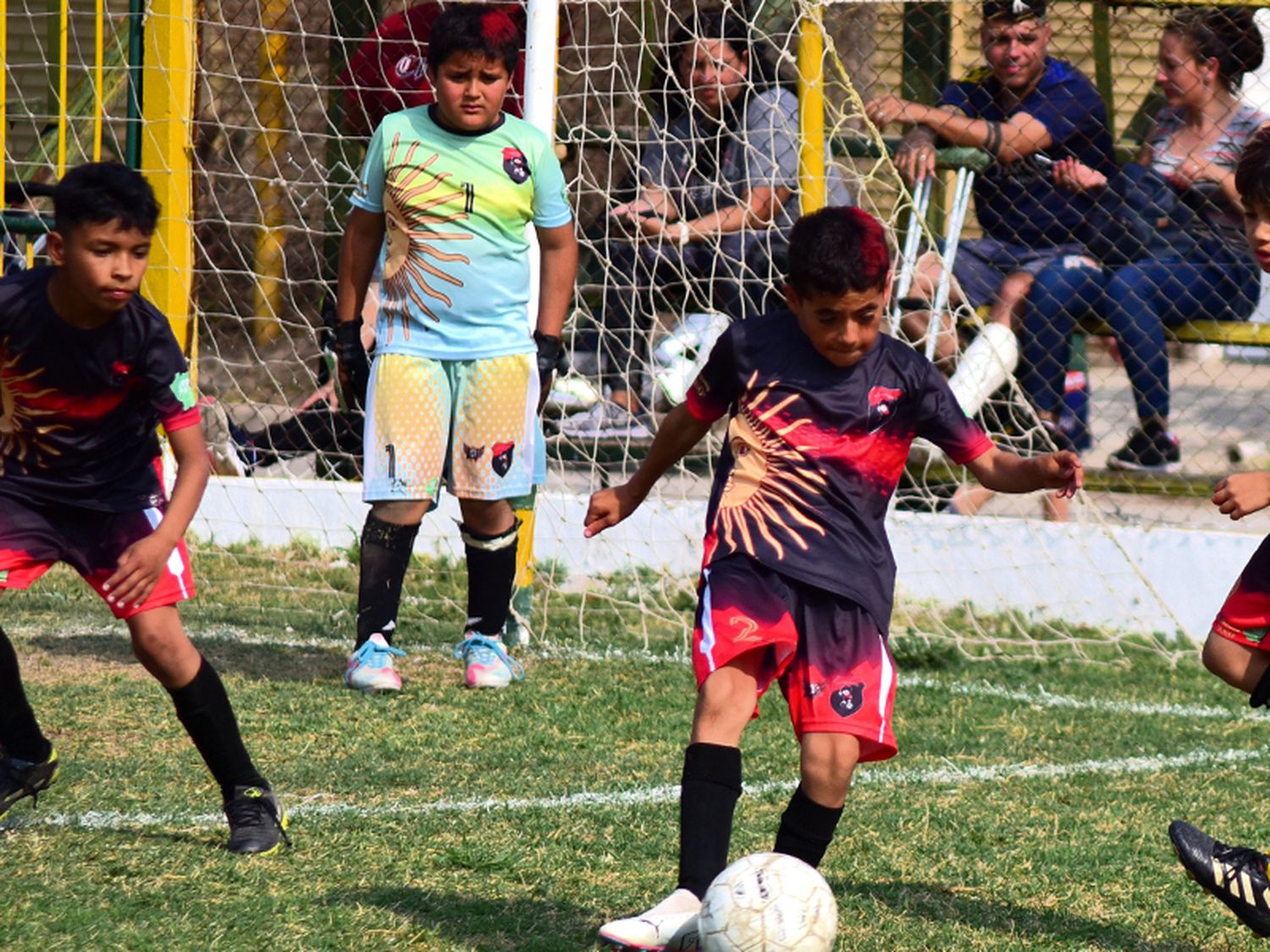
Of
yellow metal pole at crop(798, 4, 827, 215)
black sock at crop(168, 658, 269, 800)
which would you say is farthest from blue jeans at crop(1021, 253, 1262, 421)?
black sock at crop(168, 658, 269, 800)

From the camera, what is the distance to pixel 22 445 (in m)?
3.76

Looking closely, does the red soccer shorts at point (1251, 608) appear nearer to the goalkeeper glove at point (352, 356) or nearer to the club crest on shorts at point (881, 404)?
the club crest on shorts at point (881, 404)

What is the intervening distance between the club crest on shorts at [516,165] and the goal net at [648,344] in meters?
1.28

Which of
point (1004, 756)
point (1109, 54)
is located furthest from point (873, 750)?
point (1109, 54)

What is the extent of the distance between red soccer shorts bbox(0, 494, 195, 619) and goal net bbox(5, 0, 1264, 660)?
2566 mm

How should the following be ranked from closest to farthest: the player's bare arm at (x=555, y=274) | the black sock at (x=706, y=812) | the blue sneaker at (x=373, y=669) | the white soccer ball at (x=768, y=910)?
the white soccer ball at (x=768, y=910) < the black sock at (x=706, y=812) < the blue sneaker at (x=373, y=669) < the player's bare arm at (x=555, y=274)

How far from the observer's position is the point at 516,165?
5.53m

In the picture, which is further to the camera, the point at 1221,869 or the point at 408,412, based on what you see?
the point at 408,412

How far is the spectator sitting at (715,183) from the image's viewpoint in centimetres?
683

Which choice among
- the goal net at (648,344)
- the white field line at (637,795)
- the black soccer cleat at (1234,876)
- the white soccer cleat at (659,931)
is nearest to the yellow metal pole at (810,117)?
the goal net at (648,344)

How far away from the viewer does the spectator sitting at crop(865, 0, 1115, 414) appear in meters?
7.52

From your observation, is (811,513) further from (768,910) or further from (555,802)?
(555,802)

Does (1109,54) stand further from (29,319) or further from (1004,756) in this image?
(29,319)

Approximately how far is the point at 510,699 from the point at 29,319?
2.15 meters
